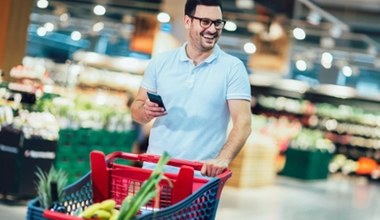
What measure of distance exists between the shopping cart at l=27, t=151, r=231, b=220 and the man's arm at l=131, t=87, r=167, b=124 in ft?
0.64

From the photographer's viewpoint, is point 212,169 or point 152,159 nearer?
point 212,169

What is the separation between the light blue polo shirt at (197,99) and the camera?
9.25ft

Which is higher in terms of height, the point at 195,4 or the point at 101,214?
the point at 195,4

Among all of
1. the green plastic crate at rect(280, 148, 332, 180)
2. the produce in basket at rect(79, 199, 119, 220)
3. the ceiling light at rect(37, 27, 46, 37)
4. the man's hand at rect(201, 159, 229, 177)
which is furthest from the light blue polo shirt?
the ceiling light at rect(37, 27, 46, 37)

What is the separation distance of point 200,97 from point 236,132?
20 cm

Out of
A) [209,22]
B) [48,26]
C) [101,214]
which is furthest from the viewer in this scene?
[48,26]

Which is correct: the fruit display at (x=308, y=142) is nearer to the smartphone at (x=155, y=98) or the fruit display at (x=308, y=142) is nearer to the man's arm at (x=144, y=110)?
the man's arm at (x=144, y=110)

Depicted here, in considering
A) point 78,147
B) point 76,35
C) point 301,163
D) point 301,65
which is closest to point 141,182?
point 78,147

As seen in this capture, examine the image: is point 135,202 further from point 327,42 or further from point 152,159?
point 327,42

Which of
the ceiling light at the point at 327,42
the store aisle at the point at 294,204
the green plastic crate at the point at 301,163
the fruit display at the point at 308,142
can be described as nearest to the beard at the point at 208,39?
the store aisle at the point at 294,204

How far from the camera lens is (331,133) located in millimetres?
25641

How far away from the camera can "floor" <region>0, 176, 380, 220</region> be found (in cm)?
954

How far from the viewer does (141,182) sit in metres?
2.52

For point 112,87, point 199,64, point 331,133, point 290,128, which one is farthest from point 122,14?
point 199,64
